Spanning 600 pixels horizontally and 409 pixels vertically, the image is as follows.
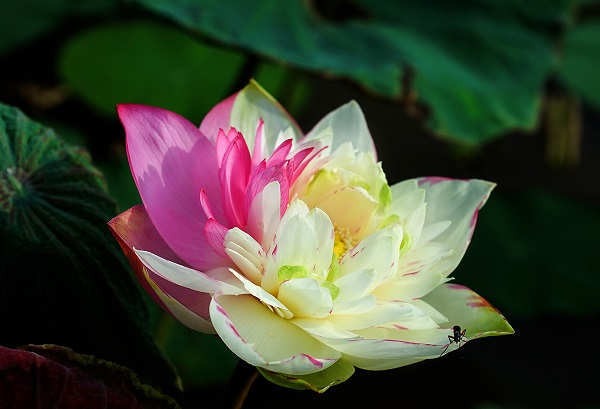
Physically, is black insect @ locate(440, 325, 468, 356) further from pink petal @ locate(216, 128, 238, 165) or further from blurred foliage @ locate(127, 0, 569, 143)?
blurred foliage @ locate(127, 0, 569, 143)

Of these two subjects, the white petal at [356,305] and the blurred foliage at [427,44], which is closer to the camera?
the white petal at [356,305]

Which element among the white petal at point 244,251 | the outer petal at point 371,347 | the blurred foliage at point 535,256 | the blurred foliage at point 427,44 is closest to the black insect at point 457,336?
the outer petal at point 371,347

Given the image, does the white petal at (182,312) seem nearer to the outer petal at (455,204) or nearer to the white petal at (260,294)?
the white petal at (260,294)

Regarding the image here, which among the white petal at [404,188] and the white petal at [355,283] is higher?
the white petal at [404,188]

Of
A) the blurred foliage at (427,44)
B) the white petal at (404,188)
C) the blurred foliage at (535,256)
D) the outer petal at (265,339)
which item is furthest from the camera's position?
the blurred foliage at (535,256)

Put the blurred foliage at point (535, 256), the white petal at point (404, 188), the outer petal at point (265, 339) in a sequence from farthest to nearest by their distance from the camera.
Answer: the blurred foliage at point (535, 256)
the white petal at point (404, 188)
the outer petal at point (265, 339)

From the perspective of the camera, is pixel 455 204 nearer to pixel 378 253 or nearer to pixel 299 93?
pixel 378 253

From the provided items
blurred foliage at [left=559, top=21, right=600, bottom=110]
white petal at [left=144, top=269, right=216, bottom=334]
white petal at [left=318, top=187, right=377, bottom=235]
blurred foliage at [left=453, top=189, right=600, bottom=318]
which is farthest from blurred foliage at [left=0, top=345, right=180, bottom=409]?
blurred foliage at [left=559, top=21, right=600, bottom=110]

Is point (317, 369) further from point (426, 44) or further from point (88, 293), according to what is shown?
point (426, 44)
